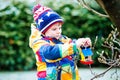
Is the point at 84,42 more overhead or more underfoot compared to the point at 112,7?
more underfoot

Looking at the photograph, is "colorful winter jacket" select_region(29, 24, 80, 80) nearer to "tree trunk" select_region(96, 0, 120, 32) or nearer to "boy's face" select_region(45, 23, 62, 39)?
"boy's face" select_region(45, 23, 62, 39)

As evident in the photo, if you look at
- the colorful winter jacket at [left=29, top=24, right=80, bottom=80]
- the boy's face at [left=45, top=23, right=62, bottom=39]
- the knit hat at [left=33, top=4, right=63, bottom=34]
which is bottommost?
the colorful winter jacket at [left=29, top=24, right=80, bottom=80]

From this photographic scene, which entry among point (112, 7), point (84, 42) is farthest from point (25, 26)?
point (112, 7)

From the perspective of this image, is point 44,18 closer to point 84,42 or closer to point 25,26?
→ point 84,42

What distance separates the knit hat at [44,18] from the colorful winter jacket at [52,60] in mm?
75

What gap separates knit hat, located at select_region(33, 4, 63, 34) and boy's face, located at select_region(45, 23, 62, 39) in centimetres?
3

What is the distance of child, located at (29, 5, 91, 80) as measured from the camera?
3.62m

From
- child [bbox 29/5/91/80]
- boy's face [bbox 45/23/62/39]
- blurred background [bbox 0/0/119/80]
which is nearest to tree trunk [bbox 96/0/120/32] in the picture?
child [bbox 29/5/91/80]

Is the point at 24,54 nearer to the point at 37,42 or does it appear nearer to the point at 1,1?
the point at 1,1

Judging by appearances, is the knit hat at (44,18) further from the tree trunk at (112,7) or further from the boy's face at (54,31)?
the tree trunk at (112,7)

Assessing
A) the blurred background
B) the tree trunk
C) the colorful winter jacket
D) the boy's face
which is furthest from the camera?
the blurred background

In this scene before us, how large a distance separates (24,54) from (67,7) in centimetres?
124

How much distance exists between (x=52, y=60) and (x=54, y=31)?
26 centimetres

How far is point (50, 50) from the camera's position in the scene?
355 centimetres
